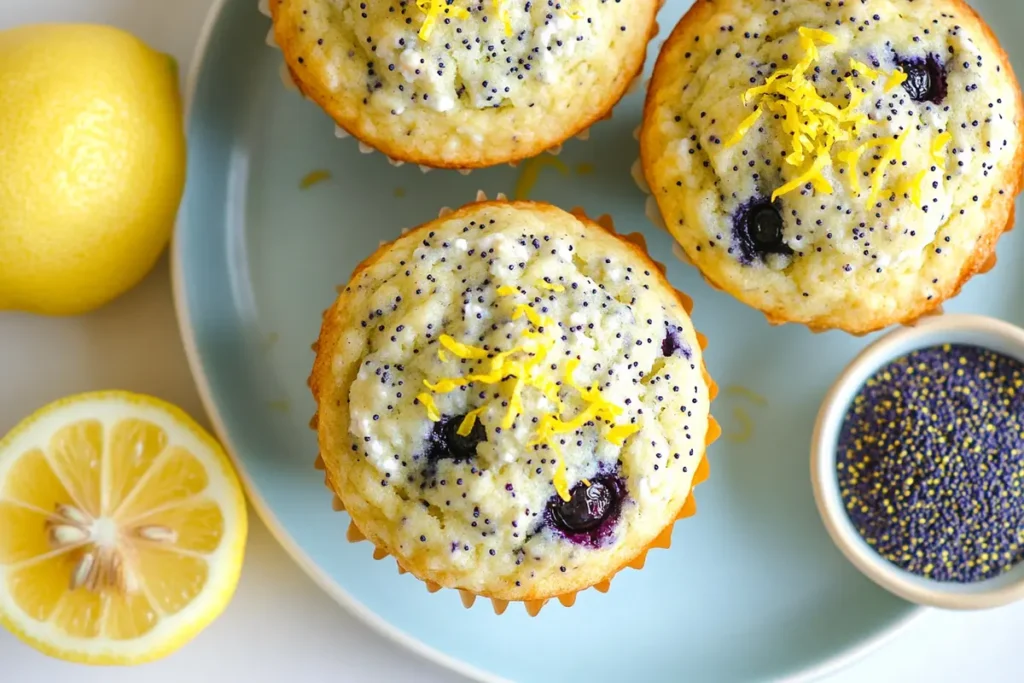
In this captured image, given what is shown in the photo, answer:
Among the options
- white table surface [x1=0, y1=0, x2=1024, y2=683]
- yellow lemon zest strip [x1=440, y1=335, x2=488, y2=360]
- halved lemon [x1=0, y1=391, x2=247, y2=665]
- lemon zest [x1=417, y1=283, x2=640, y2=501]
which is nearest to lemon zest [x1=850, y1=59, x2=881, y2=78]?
lemon zest [x1=417, y1=283, x2=640, y2=501]

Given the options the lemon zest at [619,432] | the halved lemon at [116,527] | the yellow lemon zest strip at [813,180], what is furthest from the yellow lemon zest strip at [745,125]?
the halved lemon at [116,527]

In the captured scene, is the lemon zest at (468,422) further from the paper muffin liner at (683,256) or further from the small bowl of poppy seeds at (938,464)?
the small bowl of poppy seeds at (938,464)

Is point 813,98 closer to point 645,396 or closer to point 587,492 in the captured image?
point 645,396

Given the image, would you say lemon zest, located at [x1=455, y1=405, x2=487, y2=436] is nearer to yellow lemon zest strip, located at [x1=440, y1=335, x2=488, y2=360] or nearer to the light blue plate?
yellow lemon zest strip, located at [x1=440, y1=335, x2=488, y2=360]

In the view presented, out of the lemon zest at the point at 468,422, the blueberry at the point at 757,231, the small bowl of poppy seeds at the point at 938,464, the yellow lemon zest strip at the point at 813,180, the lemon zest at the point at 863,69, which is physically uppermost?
the lemon zest at the point at 863,69

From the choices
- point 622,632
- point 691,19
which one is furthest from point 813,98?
point 622,632

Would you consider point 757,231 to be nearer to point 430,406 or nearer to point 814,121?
point 814,121
